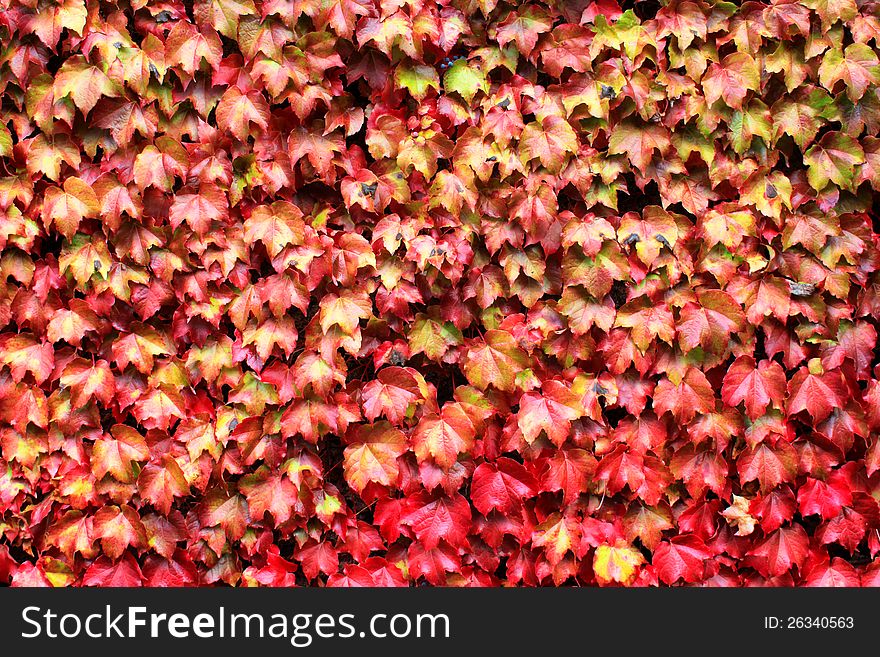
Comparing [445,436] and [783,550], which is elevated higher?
[445,436]

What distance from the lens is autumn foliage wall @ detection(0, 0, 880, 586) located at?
2285 mm

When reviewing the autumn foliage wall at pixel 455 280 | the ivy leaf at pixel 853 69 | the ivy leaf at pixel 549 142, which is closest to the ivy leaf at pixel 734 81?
the autumn foliage wall at pixel 455 280

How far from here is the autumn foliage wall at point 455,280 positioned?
229cm

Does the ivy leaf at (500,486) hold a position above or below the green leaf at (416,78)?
below

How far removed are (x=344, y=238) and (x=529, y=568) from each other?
1277mm

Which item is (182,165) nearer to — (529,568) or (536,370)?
(536,370)

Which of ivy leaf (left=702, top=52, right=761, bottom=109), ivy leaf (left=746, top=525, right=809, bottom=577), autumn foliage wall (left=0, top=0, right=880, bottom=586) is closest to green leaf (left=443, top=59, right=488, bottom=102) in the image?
autumn foliage wall (left=0, top=0, right=880, bottom=586)

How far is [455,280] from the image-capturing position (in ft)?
7.51

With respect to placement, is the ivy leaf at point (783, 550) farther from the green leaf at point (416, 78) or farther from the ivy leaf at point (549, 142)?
the green leaf at point (416, 78)

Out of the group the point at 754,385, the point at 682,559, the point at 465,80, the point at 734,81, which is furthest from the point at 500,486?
the point at 734,81

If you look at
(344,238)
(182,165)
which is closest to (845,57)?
(344,238)

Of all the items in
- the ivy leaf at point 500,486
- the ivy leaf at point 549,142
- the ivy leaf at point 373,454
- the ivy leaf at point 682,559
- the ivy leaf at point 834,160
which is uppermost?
the ivy leaf at point 549,142

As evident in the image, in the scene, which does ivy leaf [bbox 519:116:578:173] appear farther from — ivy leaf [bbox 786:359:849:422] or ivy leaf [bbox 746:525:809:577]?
ivy leaf [bbox 746:525:809:577]

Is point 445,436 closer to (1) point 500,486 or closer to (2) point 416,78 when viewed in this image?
(1) point 500,486
